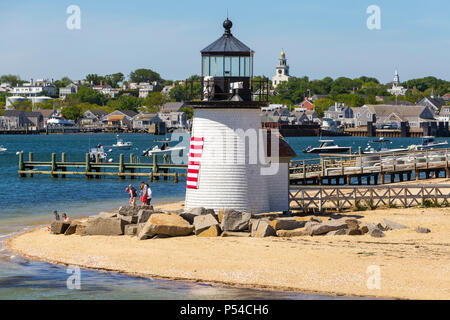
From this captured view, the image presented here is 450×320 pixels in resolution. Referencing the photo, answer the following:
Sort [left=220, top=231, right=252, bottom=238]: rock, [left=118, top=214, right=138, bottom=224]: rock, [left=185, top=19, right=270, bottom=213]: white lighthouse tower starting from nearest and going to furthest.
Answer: [left=220, top=231, right=252, bottom=238]: rock < [left=118, top=214, right=138, bottom=224]: rock < [left=185, top=19, right=270, bottom=213]: white lighthouse tower

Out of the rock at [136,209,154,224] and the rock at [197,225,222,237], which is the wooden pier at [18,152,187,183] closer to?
the rock at [136,209,154,224]

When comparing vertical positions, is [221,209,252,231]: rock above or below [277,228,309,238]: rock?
above

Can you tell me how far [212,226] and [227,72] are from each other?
256 inches

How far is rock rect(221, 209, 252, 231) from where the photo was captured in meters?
27.9

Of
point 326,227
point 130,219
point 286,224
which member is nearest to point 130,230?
point 130,219

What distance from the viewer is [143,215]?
29156mm

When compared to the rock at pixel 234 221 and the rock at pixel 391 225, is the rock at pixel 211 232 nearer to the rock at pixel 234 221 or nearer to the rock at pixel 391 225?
the rock at pixel 234 221

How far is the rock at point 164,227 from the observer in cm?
2717

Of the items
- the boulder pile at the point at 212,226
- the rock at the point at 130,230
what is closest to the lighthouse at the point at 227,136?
the boulder pile at the point at 212,226

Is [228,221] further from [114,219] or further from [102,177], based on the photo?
[102,177]

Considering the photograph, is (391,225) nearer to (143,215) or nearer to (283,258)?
(283,258)

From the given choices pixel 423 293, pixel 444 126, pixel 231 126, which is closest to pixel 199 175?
pixel 231 126

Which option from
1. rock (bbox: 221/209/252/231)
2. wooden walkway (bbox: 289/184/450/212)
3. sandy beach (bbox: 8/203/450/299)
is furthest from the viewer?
wooden walkway (bbox: 289/184/450/212)

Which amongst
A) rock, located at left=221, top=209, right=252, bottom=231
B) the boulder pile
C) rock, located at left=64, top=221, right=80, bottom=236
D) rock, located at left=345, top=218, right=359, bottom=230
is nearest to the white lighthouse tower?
the boulder pile
